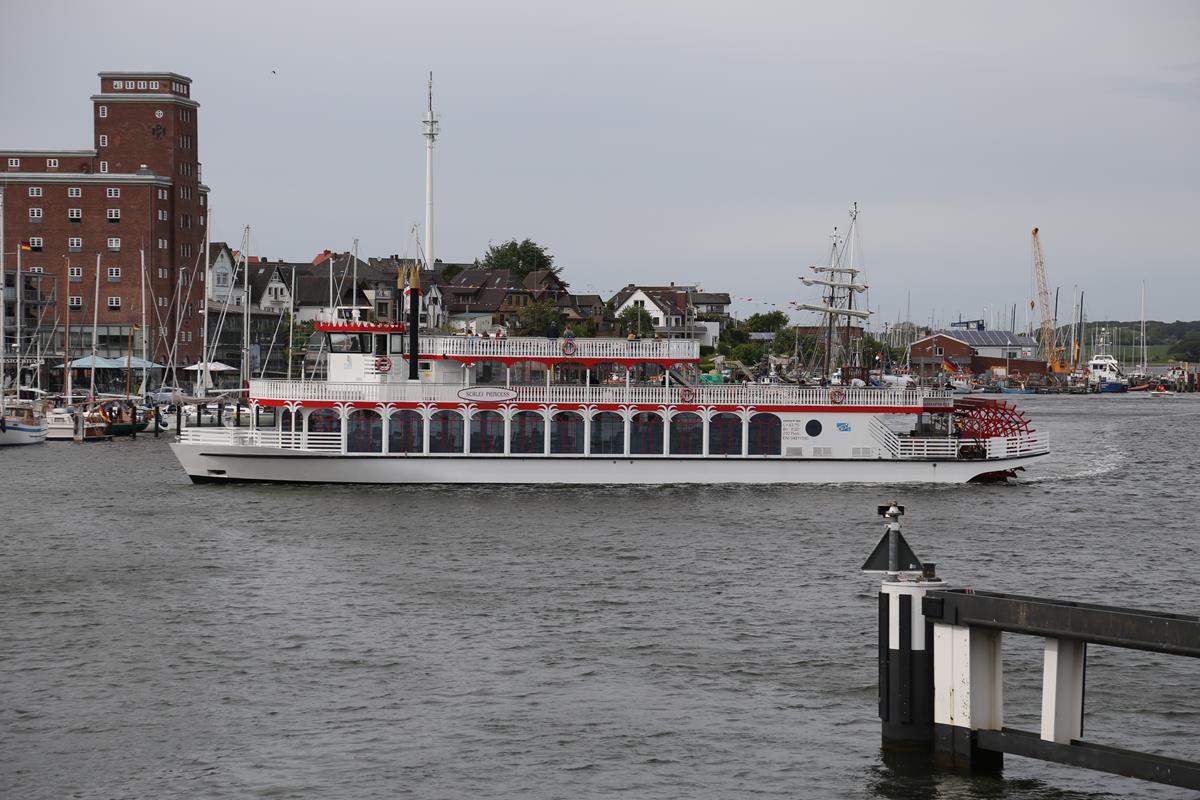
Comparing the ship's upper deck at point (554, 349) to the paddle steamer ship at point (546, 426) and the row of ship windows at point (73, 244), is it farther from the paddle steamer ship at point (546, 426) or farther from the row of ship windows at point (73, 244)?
the row of ship windows at point (73, 244)

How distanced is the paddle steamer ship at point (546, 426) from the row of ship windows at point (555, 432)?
5cm

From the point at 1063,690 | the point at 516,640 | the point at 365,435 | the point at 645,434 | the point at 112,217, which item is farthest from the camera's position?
the point at 112,217

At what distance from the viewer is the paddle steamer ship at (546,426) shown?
57.6m

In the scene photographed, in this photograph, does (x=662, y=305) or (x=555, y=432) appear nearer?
(x=555, y=432)

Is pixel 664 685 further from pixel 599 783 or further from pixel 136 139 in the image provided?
pixel 136 139

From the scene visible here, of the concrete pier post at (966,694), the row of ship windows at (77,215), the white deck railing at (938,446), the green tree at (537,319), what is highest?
the row of ship windows at (77,215)

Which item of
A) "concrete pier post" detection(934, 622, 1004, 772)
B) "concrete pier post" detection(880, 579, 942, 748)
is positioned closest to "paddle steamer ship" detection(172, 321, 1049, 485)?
"concrete pier post" detection(880, 579, 942, 748)

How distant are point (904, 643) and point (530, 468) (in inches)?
1499

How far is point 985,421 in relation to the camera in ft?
207

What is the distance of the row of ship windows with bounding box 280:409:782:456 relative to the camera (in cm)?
5794

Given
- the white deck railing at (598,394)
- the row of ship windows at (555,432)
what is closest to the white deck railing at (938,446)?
the white deck railing at (598,394)

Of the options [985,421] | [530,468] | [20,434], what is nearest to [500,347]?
[530,468]

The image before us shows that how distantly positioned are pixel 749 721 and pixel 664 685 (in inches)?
107

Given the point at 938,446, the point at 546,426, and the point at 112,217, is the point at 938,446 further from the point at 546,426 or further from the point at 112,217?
the point at 112,217
